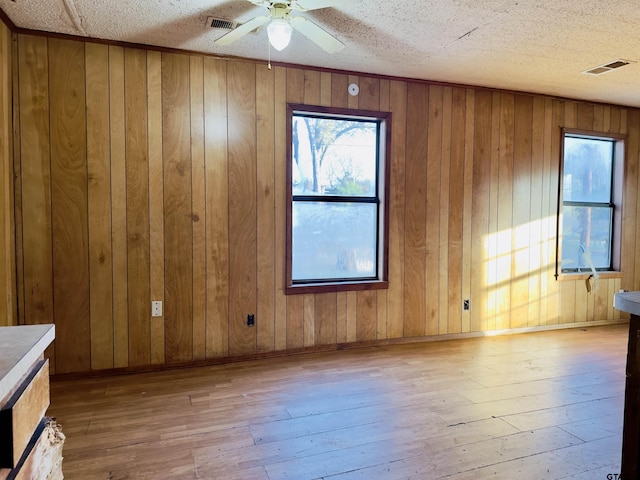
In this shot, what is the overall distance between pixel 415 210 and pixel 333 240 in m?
0.90

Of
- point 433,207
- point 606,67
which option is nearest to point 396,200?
point 433,207

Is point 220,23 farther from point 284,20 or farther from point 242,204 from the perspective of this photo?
point 242,204

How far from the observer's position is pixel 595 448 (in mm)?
2248

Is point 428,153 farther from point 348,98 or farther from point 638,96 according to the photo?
point 638,96

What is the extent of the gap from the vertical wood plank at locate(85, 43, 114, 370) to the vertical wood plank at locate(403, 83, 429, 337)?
8.69ft

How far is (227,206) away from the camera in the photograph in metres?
3.54

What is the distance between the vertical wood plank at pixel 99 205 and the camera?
10.4ft

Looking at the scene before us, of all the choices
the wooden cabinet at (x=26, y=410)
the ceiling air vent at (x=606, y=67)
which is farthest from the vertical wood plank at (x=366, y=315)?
the wooden cabinet at (x=26, y=410)

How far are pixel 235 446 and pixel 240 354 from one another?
1379 millimetres

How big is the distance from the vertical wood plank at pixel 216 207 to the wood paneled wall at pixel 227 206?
0.01 meters

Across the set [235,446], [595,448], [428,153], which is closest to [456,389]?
[595,448]

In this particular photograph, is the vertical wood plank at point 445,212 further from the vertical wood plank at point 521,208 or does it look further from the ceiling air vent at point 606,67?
the ceiling air vent at point 606,67

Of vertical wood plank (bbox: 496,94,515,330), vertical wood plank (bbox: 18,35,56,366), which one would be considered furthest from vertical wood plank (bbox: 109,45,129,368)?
vertical wood plank (bbox: 496,94,515,330)

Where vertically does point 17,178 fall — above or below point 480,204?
above
